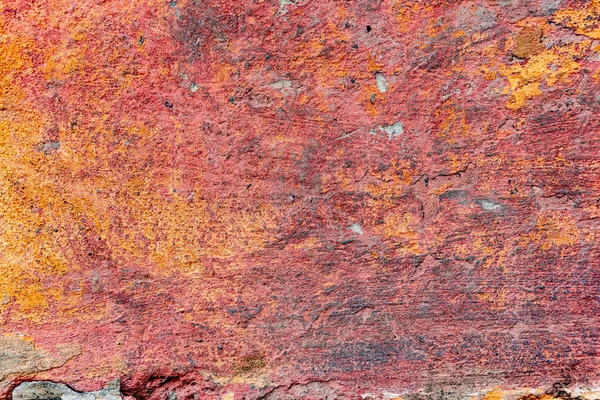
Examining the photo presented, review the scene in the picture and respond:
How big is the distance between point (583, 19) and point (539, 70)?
0.28 metres

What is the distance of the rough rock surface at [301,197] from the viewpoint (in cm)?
218

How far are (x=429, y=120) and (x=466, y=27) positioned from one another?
459 mm

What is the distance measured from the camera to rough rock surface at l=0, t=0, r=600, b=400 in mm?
2184

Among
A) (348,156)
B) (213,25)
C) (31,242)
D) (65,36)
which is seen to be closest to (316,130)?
(348,156)

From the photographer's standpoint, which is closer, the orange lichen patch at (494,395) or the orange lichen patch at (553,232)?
the orange lichen patch at (553,232)

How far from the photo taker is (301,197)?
7.56ft

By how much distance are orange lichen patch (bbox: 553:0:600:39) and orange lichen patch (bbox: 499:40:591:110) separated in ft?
0.16

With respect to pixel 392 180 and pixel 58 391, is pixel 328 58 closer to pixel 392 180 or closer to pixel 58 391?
pixel 392 180

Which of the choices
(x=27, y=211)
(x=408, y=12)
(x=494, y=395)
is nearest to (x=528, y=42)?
(x=408, y=12)

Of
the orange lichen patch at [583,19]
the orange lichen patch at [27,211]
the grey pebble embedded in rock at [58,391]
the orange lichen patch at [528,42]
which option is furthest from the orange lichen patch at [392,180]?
the grey pebble embedded in rock at [58,391]

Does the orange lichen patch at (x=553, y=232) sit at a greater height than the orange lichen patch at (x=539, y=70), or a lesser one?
lesser

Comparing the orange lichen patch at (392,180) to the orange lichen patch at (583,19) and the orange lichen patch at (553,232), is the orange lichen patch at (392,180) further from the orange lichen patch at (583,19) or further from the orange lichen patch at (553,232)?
the orange lichen patch at (583,19)

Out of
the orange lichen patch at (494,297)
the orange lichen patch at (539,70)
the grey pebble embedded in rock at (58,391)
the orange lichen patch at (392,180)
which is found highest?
the orange lichen patch at (539,70)

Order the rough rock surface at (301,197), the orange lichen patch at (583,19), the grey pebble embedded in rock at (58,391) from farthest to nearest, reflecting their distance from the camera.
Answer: the grey pebble embedded in rock at (58,391), the rough rock surface at (301,197), the orange lichen patch at (583,19)
